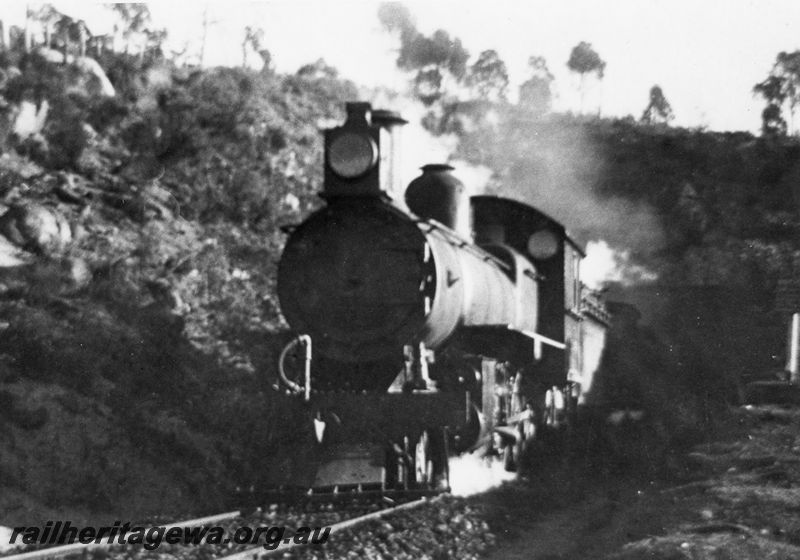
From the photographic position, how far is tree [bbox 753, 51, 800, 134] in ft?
140

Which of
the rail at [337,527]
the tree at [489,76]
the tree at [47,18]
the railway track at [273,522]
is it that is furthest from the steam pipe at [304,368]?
the tree at [489,76]

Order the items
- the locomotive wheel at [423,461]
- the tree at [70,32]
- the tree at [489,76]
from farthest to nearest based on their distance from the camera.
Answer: the tree at [489,76], the tree at [70,32], the locomotive wheel at [423,461]

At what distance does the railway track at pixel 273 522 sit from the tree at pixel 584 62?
43.1 metres

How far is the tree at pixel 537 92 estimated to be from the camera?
56531mm

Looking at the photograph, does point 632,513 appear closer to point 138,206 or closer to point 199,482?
point 199,482

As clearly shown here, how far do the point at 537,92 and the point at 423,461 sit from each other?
48380 millimetres

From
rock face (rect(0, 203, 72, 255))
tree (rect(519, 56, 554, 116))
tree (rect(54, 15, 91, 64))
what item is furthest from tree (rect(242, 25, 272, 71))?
tree (rect(519, 56, 554, 116))

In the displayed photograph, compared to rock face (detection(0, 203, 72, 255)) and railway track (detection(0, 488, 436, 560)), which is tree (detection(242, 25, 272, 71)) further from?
railway track (detection(0, 488, 436, 560))

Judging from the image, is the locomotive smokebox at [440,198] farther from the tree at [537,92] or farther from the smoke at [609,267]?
the tree at [537,92]

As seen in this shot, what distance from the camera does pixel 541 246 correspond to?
1623 centimetres

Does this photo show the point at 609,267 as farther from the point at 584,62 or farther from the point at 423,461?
the point at 423,461

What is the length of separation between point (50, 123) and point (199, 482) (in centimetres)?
990

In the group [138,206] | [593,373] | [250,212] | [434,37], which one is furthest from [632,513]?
[434,37]

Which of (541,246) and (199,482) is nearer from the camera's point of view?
(199,482)
